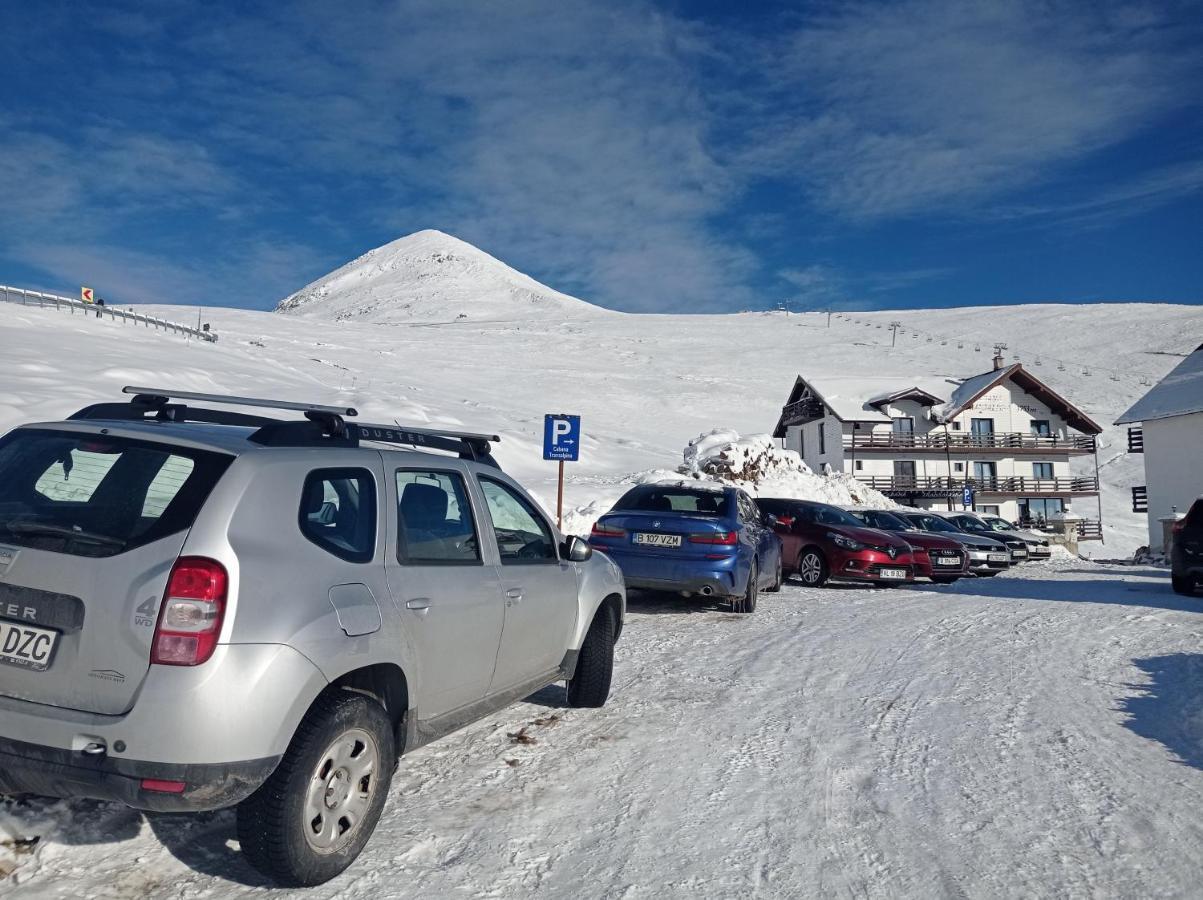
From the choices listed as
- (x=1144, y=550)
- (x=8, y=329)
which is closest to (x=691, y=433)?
(x=1144, y=550)

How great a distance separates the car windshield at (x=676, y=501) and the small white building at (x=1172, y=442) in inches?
1042

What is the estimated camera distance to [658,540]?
33.2 ft

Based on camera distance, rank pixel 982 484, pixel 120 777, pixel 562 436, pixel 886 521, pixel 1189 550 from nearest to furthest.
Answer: pixel 120 777 → pixel 1189 550 → pixel 562 436 → pixel 886 521 → pixel 982 484

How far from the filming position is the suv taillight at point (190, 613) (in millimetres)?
3074

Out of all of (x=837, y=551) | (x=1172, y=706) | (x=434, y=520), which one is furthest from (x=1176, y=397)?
(x=434, y=520)

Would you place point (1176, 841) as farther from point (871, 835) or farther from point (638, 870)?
point (638, 870)

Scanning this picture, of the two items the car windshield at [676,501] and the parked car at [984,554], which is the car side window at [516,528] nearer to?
the car windshield at [676,501]

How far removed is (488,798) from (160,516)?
88.1 inches

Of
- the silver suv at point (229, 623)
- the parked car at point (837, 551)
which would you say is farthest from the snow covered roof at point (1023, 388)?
the silver suv at point (229, 623)

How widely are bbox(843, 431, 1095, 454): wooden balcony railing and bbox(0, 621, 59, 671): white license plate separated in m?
53.6

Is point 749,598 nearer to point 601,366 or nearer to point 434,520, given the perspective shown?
point 434,520

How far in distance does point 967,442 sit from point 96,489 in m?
56.9

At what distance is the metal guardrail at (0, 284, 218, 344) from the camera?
2314 inches

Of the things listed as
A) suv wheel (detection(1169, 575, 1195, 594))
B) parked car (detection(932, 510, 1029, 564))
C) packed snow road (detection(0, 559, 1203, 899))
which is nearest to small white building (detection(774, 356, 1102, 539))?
parked car (detection(932, 510, 1029, 564))
